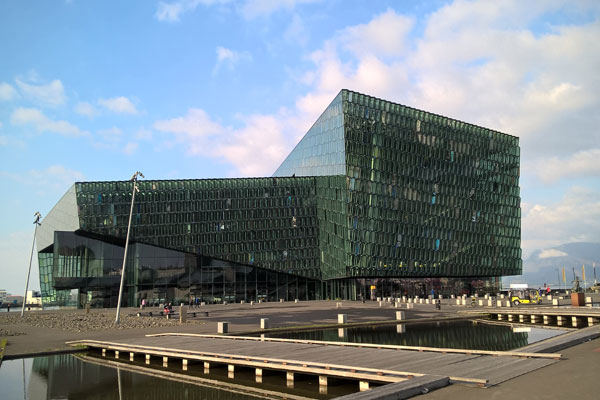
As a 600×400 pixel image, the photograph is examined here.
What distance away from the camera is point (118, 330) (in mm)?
36688

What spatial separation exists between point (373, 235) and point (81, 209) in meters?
41.2

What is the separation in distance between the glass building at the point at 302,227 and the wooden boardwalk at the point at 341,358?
46.6 meters

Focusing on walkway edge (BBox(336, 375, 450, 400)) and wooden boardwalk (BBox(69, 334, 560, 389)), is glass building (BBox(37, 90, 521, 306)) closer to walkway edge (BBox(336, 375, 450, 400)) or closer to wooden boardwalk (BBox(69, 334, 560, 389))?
wooden boardwalk (BBox(69, 334, 560, 389))

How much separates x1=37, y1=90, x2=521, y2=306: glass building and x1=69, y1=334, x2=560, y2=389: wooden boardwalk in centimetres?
4657

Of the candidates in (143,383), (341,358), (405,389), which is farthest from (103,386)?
(405,389)

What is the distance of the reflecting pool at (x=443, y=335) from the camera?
26484mm

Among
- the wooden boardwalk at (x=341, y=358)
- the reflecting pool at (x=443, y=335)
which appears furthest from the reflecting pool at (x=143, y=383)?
the reflecting pool at (x=443, y=335)

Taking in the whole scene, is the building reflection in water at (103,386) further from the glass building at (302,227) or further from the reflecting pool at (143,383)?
the glass building at (302,227)

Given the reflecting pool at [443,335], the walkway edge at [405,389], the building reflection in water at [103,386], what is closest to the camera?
the walkway edge at [405,389]

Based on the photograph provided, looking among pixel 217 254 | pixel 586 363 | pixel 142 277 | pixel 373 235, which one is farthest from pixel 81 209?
pixel 586 363

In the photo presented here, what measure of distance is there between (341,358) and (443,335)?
13.5m

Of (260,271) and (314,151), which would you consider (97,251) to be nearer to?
(260,271)

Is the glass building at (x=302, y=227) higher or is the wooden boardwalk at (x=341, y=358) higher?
the glass building at (x=302, y=227)

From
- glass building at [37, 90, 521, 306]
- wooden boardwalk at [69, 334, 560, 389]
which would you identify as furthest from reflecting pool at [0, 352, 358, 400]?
glass building at [37, 90, 521, 306]
